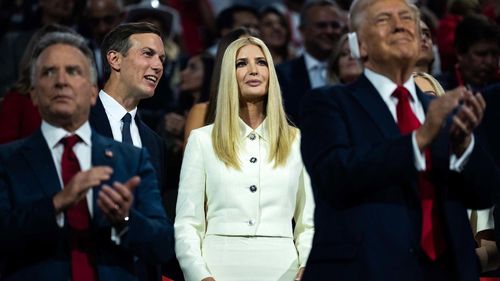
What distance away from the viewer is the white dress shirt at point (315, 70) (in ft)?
30.6

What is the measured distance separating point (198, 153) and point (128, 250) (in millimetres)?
1579

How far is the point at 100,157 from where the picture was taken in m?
4.34

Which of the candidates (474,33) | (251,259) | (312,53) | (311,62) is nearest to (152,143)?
(251,259)

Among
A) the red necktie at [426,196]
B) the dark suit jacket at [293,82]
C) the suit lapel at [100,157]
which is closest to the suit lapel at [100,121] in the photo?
the suit lapel at [100,157]

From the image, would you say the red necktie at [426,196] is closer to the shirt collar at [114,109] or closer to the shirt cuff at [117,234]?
the shirt cuff at [117,234]

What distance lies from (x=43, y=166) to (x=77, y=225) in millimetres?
243

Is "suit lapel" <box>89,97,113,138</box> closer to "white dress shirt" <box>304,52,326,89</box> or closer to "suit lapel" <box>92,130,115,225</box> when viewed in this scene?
"suit lapel" <box>92,130,115,225</box>

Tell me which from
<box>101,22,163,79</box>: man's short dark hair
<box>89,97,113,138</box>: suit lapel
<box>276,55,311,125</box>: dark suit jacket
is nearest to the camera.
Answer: <box>89,97,113,138</box>: suit lapel

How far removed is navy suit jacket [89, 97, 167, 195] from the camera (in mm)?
5969

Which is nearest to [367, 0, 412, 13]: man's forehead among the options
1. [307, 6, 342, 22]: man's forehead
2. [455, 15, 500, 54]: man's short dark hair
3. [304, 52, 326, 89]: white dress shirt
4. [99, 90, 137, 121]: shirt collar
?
[99, 90, 137, 121]: shirt collar

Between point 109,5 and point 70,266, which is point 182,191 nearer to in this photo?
point 70,266

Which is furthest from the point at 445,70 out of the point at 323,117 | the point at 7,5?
the point at 323,117

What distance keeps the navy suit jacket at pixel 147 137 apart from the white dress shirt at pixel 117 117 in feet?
0.09

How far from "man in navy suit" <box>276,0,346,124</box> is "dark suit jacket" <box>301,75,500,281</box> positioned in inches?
165
